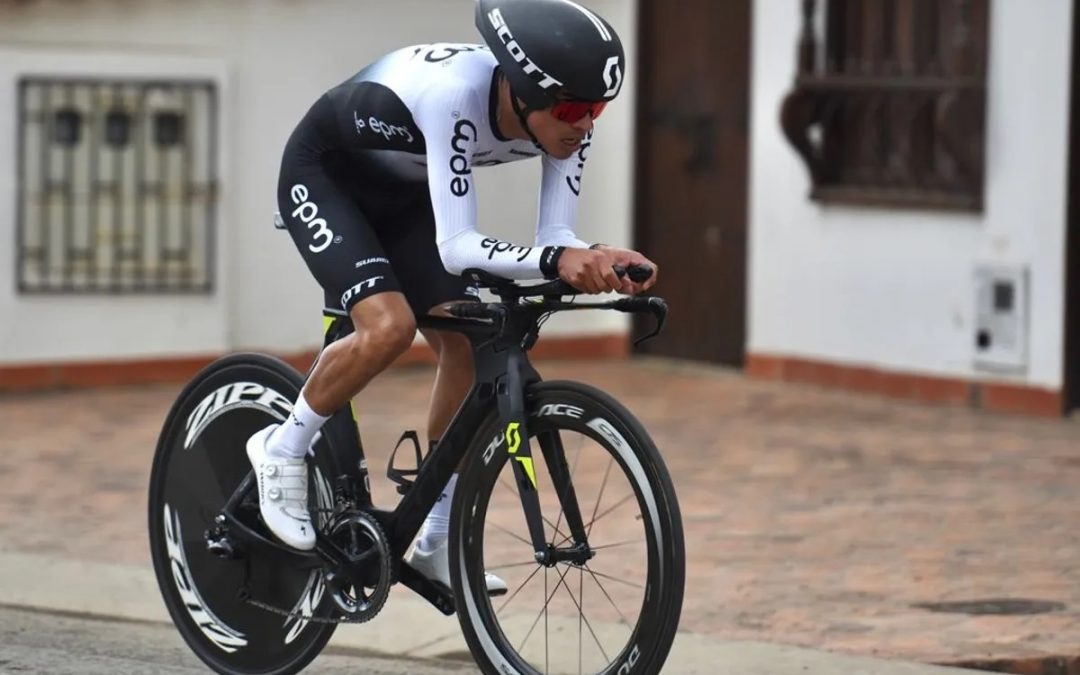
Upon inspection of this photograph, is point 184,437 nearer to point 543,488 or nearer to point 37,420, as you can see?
point 543,488

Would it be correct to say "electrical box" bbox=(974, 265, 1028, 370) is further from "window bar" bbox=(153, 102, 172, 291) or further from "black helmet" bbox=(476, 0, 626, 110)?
"black helmet" bbox=(476, 0, 626, 110)

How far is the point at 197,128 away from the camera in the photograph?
1239 centimetres

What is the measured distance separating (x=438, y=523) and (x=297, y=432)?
0.44 metres

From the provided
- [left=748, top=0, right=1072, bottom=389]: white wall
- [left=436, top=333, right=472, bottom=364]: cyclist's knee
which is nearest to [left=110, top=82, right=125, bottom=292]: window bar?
[left=748, top=0, right=1072, bottom=389]: white wall

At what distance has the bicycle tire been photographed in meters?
5.97

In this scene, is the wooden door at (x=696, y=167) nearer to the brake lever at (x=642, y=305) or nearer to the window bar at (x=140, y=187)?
the window bar at (x=140, y=187)

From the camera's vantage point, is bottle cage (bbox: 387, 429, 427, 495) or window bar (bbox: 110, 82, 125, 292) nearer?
bottle cage (bbox: 387, 429, 427, 495)

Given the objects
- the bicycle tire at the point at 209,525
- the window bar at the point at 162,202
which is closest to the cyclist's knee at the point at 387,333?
the bicycle tire at the point at 209,525

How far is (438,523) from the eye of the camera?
5766mm

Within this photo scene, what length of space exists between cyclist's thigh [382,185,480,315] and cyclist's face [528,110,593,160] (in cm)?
55

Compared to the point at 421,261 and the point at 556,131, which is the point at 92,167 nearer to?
the point at 421,261

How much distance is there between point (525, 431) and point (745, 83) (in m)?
7.97

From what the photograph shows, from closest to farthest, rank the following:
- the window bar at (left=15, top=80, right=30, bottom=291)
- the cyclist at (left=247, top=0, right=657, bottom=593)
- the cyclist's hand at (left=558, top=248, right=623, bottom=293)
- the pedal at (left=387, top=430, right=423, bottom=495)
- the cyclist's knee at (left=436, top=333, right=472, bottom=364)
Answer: the cyclist's hand at (left=558, top=248, right=623, bottom=293) → the cyclist at (left=247, top=0, right=657, bottom=593) → the pedal at (left=387, top=430, right=423, bottom=495) → the cyclist's knee at (left=436, top=333, right=472, bottom=364) → the window bar at (left=15, top=80, right=30, bottom=291)

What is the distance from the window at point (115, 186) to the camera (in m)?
12.0
